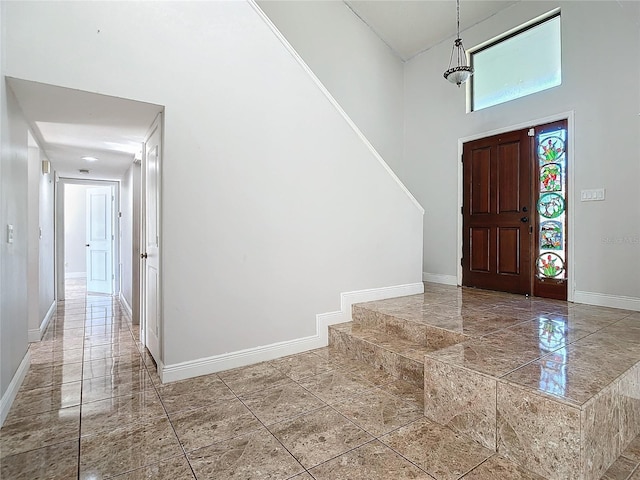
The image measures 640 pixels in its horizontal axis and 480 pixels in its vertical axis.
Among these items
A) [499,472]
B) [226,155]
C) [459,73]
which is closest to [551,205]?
[459,73]

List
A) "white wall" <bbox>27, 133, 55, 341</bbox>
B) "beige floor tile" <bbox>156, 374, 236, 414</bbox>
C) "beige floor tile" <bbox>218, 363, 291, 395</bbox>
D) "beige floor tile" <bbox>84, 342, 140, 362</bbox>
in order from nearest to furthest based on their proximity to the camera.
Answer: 1. "beige floor tile" <bbox>156, 374, 236, 414</bbox>
2. "beige floor tile" <bbox>218, 363, 291, 395</bbox>
3. "beige floor tile" <bbox>84, 342, 140, 362</bbox>
4. "white wall" <bbox>27, 133, 55, 341</bbox>

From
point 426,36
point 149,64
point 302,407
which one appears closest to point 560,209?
point 426,36

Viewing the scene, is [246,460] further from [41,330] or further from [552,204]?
[552,204]

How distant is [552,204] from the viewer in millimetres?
4246

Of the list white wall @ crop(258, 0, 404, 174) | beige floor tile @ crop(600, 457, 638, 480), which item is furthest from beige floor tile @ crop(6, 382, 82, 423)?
white wall @ crop(258, 0, 404, 174)

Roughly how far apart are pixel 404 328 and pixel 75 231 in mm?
9339

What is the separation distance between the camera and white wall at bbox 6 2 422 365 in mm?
2229

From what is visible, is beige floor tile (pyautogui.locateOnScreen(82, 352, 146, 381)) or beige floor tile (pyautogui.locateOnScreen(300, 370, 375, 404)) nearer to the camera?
beige floor tile (pyautogui.locateOnScreen(300, 370, 375, 404))

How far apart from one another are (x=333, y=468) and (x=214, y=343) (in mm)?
1438

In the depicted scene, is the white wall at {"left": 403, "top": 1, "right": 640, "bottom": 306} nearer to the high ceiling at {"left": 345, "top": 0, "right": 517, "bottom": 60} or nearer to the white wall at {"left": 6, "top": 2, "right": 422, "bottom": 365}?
the high ceiling at {"left": 345, "top": 0, "right": 517, "bottom": 60}

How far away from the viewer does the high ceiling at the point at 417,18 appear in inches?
189

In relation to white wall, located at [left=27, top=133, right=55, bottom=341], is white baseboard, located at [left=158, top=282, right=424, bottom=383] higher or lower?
lower

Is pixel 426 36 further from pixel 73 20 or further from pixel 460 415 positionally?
pixel 460 415

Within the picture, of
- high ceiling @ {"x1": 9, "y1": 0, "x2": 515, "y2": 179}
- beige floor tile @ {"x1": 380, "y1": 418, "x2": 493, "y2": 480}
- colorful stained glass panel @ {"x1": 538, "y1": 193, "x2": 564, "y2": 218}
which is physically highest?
high ceiling @ {"x1": 9, "y1": 0, "x2": 515, "y2": 179}
